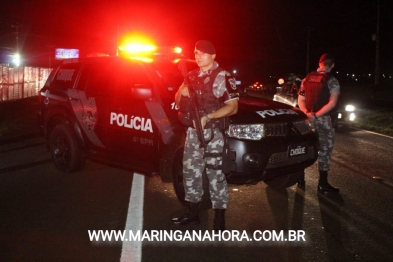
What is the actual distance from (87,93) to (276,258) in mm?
3952

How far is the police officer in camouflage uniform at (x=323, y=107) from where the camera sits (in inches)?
232

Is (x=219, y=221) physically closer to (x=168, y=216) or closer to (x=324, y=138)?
(x=168, y=216)

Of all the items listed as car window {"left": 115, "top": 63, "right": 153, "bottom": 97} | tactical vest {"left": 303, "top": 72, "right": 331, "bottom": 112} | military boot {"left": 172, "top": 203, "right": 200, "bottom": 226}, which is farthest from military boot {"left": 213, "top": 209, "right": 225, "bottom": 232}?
tactical vest {"left": 303, "top": 72, "right": 331, "bottom": 112}

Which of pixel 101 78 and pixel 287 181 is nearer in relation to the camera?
pixel 287 181

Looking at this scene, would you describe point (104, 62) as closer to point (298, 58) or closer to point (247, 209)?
point (247, 209)

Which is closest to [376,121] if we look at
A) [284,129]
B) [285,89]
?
[285,89]

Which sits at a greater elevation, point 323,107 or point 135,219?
point 323,107

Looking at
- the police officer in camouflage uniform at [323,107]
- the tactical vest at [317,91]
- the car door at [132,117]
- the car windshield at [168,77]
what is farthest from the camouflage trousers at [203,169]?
the tactical vest at [317,91]

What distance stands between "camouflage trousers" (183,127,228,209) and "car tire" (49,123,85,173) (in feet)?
9.09

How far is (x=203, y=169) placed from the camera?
465cm

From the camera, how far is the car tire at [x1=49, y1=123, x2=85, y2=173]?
6.80 metres

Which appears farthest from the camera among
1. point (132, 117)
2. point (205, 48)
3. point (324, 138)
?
point (324, 138)

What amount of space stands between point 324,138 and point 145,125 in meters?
2.40

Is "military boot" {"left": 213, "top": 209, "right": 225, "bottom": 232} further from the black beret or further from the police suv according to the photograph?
the black beret
